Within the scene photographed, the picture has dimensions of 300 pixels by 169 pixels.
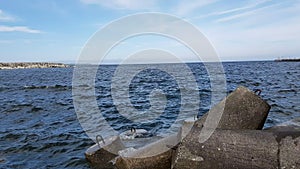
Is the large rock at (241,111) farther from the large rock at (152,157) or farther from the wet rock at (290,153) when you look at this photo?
the wet rock at (290,153)

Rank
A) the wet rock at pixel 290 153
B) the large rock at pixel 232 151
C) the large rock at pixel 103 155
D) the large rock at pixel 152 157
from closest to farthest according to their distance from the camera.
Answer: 1. the wet rock at pixel 290 153
2. the large rock at pixel 232 151
3. the large rock at pixel 152 157
4. the large rock at pixel 103 155

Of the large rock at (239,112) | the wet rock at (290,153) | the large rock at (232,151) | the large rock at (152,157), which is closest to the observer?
the wet rock at (290,153)

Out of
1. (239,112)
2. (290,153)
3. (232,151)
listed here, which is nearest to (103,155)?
(239,112)

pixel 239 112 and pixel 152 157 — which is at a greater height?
pixel 239 112

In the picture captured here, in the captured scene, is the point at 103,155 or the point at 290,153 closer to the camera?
the point at 290,153

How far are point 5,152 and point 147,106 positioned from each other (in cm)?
958

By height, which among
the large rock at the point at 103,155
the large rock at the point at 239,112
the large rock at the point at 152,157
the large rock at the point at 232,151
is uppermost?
the large rock at the point at 239,112

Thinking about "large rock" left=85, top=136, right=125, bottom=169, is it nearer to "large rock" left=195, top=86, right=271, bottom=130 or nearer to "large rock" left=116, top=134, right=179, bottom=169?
"large rock" left=116, top=134, right=179, bottom=169

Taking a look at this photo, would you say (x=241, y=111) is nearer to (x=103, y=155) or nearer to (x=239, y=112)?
(x=239, y=112)

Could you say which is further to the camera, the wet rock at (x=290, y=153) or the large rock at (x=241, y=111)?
the large rock at (x=241, y=111)

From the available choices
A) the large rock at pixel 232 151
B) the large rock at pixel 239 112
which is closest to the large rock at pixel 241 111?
the large rock at pixel 239 112

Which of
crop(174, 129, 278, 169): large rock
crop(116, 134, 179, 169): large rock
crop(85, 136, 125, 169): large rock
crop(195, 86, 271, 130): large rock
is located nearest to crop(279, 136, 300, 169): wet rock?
crop(174, 129, 278, 169): large rock

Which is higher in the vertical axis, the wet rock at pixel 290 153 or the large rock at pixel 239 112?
the large rock at pixel 239 112

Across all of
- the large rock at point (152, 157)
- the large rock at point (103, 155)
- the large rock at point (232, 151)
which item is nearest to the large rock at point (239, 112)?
the large rock at point (232, 151)
